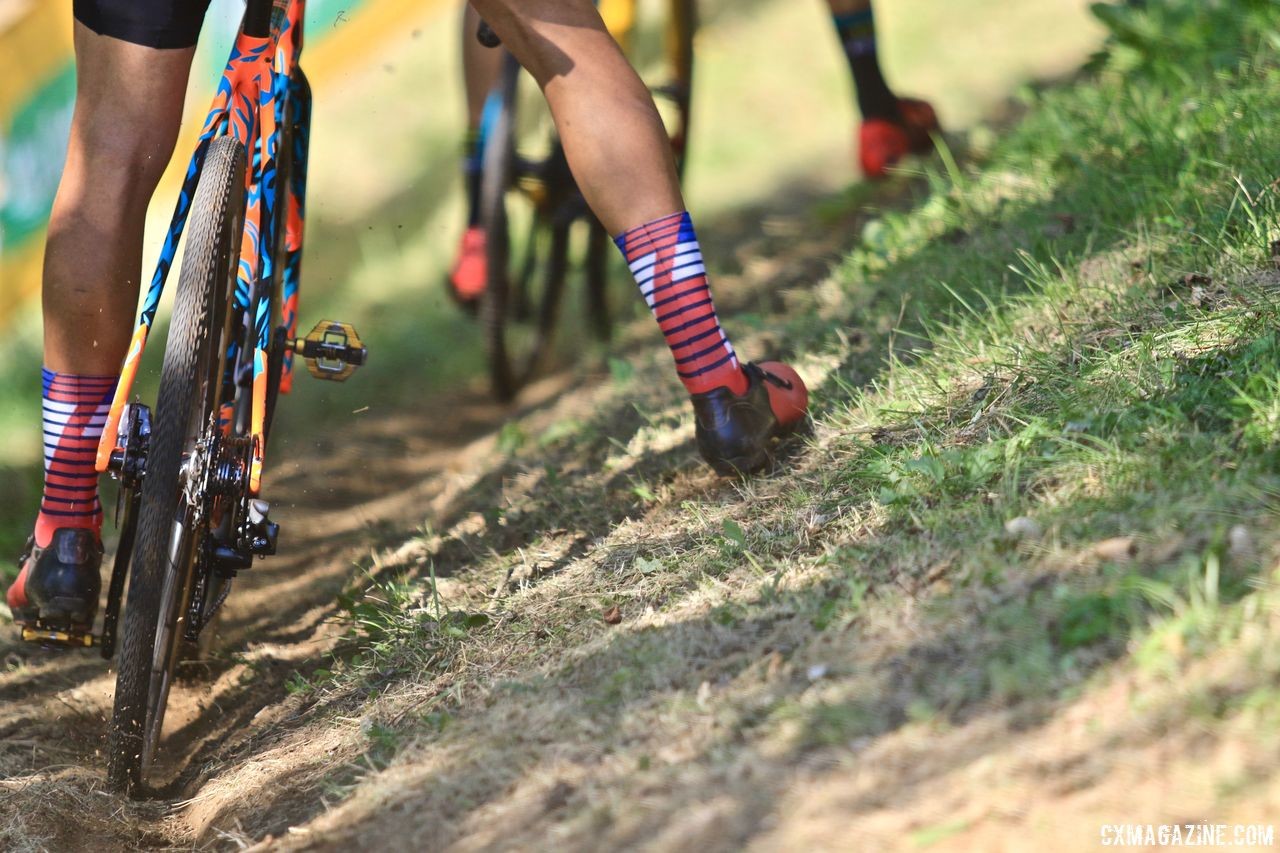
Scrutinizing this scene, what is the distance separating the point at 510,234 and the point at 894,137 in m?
1.36

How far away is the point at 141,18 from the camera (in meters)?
2.07

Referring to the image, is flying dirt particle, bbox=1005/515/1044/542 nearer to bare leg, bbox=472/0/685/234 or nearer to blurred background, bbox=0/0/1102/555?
bare leg, bbox=472/0/685/234

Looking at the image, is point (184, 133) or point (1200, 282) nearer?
point (1200, 282)

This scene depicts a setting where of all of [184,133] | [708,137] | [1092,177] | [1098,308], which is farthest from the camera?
[708,137]

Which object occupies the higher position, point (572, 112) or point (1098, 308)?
point (572, 112)

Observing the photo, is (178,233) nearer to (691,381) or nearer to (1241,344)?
(691,381)

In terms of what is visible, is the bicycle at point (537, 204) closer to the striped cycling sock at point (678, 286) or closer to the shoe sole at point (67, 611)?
the striped cycling sock at point (678, 286)

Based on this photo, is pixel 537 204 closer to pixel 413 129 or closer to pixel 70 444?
pixel 70 444

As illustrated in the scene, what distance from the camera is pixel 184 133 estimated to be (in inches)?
229

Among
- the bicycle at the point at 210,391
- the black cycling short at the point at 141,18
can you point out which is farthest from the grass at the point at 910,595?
the black cycling short at the point at 141,18

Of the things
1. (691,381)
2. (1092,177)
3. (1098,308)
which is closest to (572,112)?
(691,381)

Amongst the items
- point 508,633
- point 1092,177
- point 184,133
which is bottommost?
point 508,633

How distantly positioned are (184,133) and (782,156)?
2.87 meters

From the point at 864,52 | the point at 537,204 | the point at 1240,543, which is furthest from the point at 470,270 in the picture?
the point at 1240,543
